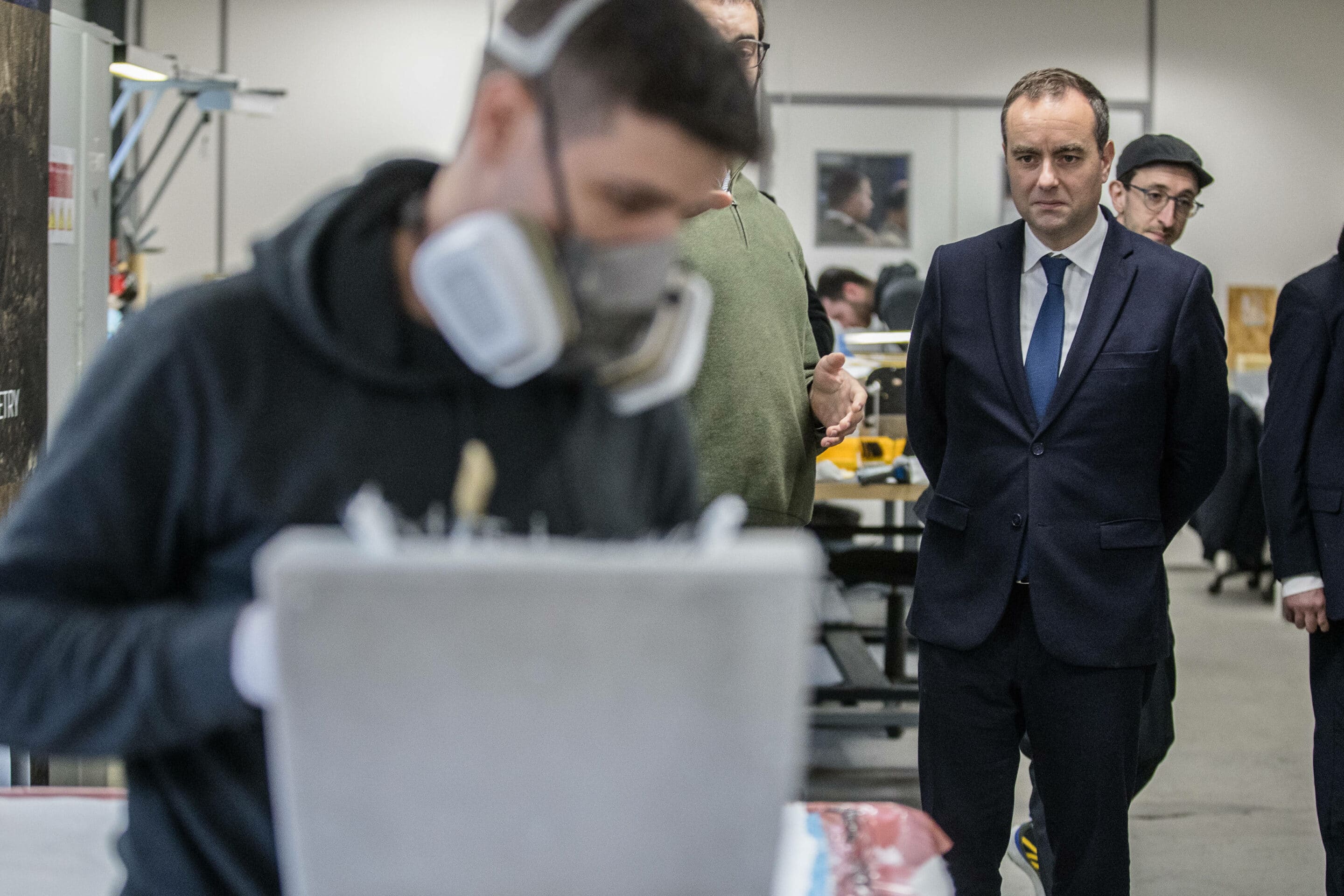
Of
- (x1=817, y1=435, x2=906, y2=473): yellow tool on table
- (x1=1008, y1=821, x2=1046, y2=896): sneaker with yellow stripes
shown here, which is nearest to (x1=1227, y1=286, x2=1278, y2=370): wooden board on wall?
(x1=817, y1=435, x2=906, y2=473): yellow tool on table

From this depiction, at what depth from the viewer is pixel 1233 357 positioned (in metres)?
7.23

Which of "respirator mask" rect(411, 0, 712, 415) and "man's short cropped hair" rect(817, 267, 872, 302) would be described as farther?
"man's short cropped hair" rect(817, 267, 872, 302)

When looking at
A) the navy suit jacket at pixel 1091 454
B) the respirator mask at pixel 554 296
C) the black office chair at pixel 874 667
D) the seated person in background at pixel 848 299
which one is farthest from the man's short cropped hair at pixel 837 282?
the respirator mask at pixel 554 296

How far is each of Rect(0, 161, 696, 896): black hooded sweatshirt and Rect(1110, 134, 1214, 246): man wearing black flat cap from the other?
8.79 feet

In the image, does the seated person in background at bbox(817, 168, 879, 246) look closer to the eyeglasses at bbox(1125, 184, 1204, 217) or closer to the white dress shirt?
the eyeglasses at bbox(1125, 184, 1204, 217)

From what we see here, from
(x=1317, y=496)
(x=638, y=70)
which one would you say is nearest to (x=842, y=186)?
(x=1317, y=496)

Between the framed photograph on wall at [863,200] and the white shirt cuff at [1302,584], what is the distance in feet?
16.3

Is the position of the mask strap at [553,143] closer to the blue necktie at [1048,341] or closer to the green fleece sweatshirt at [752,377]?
the green fleece sweatshirt at [752,377]

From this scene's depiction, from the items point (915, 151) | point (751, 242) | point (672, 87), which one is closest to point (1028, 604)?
point (751, 242)

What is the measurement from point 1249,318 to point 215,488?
7.38 metres

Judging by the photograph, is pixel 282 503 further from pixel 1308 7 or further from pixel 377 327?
pixel 1308 7

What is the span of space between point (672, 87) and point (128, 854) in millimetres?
680

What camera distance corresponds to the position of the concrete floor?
3.04 metres

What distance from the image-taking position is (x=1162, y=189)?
10.6 ft
